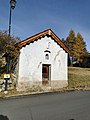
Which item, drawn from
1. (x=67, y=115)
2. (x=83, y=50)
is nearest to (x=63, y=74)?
(x=67, y=115)

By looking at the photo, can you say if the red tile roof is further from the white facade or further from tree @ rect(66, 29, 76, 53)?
tree @ rect(66, 29, 76, 53)

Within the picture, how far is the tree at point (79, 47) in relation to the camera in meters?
49.8

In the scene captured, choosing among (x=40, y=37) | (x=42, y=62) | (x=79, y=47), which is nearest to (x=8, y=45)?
(x=40, y=37)

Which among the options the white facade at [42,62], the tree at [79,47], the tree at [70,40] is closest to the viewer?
the white facade at [42,62]

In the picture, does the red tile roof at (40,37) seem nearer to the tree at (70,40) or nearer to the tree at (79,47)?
the tree at (79,47)

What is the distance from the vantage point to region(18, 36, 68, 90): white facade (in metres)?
16.8

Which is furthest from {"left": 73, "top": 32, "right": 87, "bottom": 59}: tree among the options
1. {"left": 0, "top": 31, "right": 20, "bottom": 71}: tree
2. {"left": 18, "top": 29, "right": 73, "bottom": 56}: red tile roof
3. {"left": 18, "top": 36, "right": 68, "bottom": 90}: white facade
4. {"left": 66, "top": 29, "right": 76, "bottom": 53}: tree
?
{"left": 0, "top": 31, "right": 20, "bottom": 71}: tree

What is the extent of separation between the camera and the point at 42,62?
700 inches

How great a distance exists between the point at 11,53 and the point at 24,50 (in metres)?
1.37

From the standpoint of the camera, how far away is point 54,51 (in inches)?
736

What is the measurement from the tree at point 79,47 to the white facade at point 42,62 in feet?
102

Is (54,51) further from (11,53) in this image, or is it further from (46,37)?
(11,53)

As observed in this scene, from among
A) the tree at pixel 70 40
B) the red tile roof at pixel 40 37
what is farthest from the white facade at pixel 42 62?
the tree at pixel 70 40

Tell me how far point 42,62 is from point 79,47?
1402 inches
